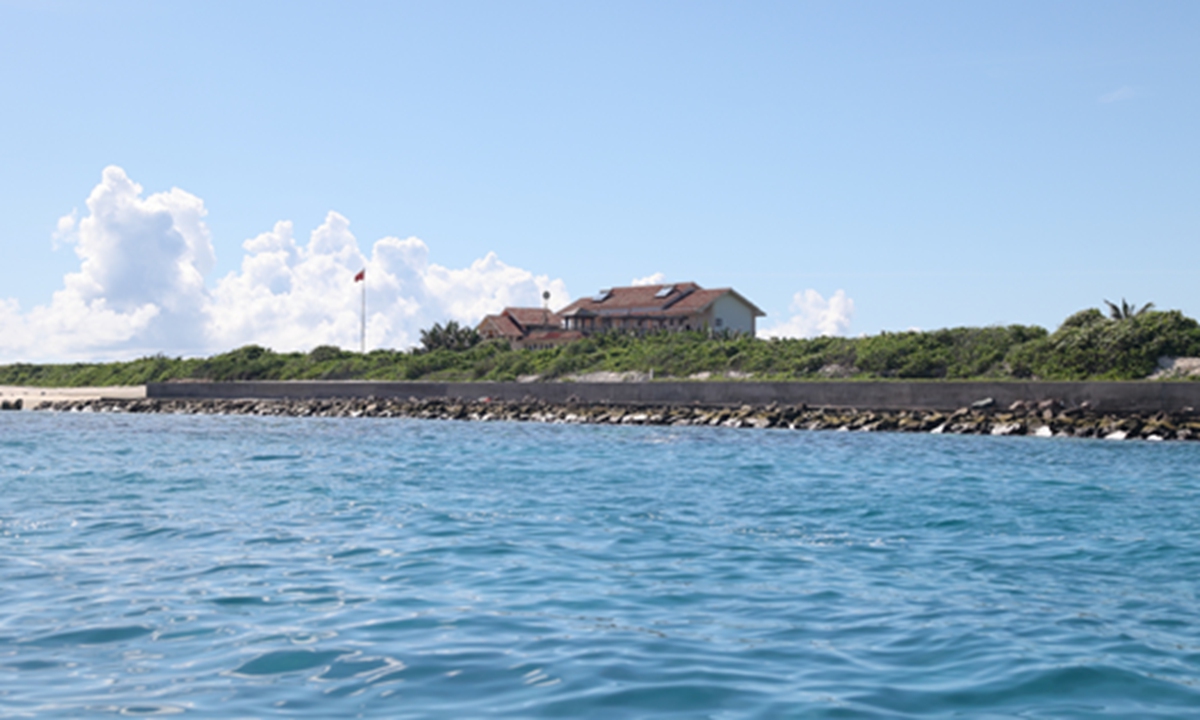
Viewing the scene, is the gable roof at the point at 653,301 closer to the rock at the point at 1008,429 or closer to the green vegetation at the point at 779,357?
the green vegetation at the point at 779,357

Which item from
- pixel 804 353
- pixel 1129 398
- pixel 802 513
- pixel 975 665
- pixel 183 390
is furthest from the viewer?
pixel 183 390

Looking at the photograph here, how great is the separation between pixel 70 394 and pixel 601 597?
76255mm

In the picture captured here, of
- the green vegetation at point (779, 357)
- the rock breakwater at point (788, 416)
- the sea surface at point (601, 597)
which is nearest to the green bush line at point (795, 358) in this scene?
the green vegetation at point (779, 357)

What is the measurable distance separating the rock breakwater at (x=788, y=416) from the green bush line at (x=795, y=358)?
983 centimetres

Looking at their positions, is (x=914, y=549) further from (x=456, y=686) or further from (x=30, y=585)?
(x=30, y=585)

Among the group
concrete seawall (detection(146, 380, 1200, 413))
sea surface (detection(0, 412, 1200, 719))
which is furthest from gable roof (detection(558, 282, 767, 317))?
sea surface (detection(0, 412, 1200, 719))

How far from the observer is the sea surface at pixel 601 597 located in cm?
555

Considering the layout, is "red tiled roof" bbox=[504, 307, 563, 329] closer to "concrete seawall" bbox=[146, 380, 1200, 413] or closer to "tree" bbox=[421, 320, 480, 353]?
"tree" bbox=[421, 320, 480, 353]

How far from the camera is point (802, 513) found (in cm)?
1298

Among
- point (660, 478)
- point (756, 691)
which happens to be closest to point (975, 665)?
point (756, 691)

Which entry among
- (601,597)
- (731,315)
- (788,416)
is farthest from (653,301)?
(601,597)

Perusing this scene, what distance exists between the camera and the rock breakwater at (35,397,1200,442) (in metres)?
29.1

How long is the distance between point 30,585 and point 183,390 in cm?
5781

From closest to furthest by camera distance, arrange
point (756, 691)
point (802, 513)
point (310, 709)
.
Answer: point (310, 709) → point (756, 691) → point (802, 513)
